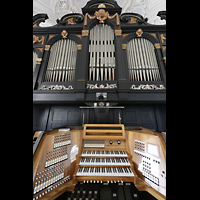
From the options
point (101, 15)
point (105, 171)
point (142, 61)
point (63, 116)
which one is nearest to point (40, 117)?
point (63, 116)

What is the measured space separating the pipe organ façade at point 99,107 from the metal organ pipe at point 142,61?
0.04 meters

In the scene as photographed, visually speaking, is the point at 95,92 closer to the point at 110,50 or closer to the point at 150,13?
the point at 110,50

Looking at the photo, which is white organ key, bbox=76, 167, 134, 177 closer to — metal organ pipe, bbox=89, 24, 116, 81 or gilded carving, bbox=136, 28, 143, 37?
metal organ pipe, bbox=89, 24, 116, 81

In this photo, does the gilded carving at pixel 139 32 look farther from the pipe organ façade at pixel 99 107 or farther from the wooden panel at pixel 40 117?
the wooden panel at pixel 40 117

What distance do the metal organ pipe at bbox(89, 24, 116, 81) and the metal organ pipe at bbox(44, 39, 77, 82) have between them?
0.78m

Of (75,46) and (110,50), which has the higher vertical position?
(75,46)

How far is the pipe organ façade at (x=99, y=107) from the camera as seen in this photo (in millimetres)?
1426

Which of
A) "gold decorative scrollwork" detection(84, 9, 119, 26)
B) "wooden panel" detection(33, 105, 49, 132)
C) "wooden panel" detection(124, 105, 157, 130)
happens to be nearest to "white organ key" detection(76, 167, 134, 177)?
"wooden panel" detection(124, 105, 157, 130)

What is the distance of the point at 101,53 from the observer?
3.65m

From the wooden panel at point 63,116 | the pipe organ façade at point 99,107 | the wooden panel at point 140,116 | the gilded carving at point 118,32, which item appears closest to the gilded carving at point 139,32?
the pipe organ façade at point 99,107
